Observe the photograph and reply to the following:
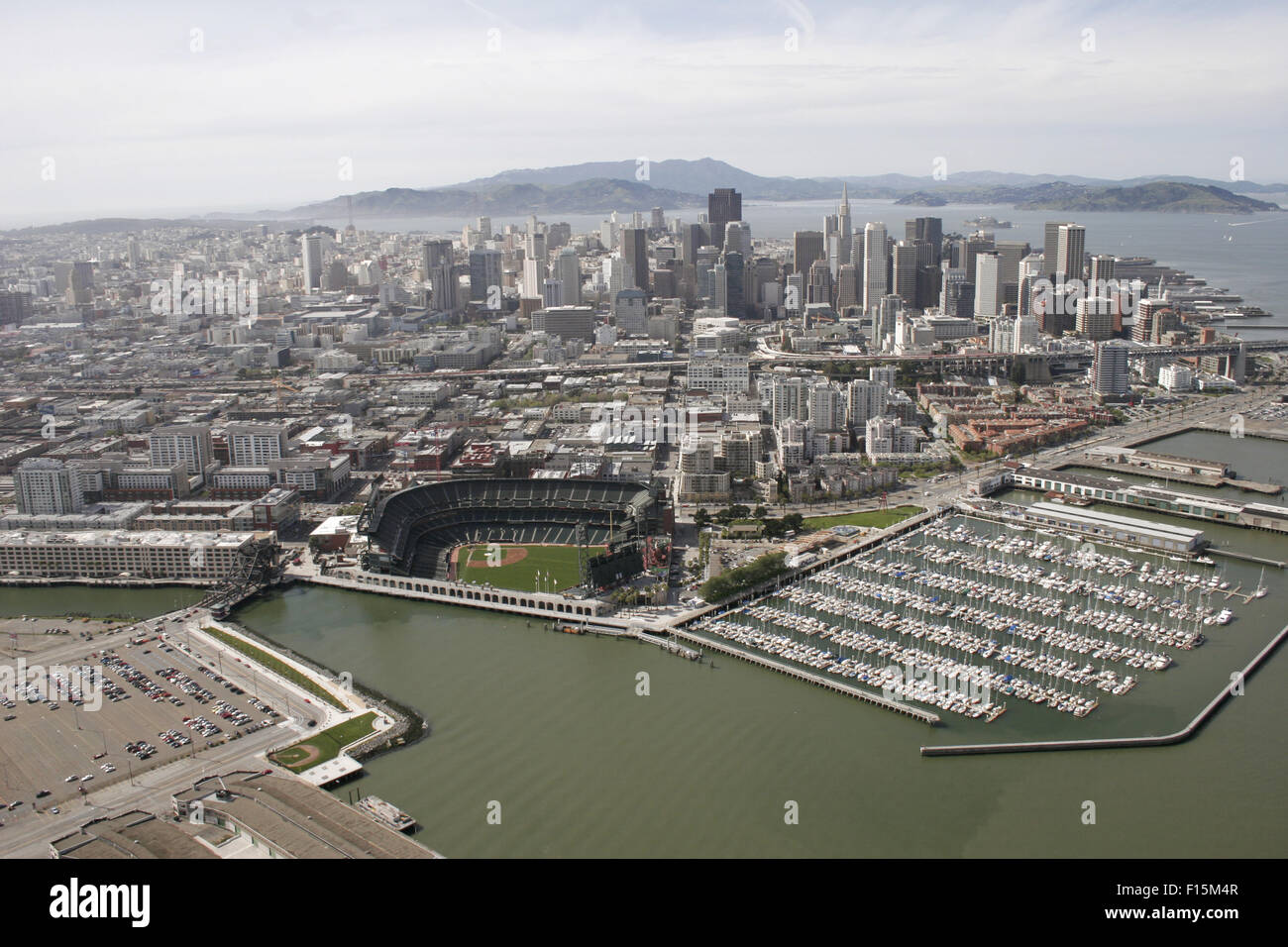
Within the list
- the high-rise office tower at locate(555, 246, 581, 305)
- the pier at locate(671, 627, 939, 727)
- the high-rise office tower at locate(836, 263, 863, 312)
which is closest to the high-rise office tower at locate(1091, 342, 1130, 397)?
the high-rise office tower at locate(836, 263, 863, 312)

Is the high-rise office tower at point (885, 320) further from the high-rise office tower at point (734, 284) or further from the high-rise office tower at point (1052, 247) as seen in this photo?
the high-rise office tower at point (734, 284)

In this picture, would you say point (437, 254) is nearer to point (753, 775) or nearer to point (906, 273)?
point (906, 273)

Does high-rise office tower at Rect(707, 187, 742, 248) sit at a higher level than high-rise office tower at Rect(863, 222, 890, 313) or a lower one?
higher

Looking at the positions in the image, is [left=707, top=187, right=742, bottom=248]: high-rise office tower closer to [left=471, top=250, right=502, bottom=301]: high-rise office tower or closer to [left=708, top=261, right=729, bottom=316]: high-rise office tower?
[left=708, top=261, right=729, bottom=316]: high-rise office tower

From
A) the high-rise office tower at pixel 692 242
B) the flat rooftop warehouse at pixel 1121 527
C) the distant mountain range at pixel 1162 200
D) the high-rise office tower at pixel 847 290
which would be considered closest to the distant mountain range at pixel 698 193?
the distant mountain range at pixel 1162 200

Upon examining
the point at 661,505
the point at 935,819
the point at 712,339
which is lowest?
the point at 935,819

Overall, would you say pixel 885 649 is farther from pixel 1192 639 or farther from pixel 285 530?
pixel 285 530

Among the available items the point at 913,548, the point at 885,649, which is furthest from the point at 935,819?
the point at 913,548
